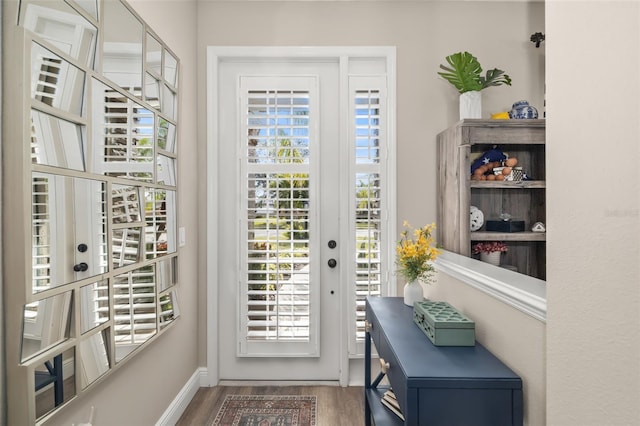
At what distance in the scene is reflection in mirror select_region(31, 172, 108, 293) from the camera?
104cm

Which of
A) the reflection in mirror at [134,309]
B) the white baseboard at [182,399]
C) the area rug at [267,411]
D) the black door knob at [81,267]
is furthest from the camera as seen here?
the area rug at [267,411]

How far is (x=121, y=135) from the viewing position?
58.3 inches

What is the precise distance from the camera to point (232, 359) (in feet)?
8.30

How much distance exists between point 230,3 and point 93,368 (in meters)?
2.38

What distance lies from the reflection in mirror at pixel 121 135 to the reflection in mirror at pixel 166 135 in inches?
3.6

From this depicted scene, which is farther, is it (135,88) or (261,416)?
(261,416)

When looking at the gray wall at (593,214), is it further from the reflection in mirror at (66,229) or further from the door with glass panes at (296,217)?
the door with glass panes at (296,217)

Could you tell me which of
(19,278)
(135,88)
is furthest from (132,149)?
(19,278)

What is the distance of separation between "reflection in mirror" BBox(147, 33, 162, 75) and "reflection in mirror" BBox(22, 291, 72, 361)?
1.17 meters

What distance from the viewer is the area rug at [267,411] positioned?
2.08 metres

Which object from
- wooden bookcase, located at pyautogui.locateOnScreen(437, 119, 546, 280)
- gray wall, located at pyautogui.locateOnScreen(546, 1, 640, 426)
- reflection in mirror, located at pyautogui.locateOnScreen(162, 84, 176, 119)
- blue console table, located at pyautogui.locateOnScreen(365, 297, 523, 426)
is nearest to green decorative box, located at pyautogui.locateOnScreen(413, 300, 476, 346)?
blue console table, located at pyautogui.locateOnScreen(365, 297, 523, 426)

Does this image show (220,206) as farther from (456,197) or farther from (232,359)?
(456,197)

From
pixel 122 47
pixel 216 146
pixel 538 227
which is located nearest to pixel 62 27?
pixel 122 47

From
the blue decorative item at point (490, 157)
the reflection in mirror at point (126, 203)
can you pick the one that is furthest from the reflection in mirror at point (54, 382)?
the blue decorative item at point (490, 157)
